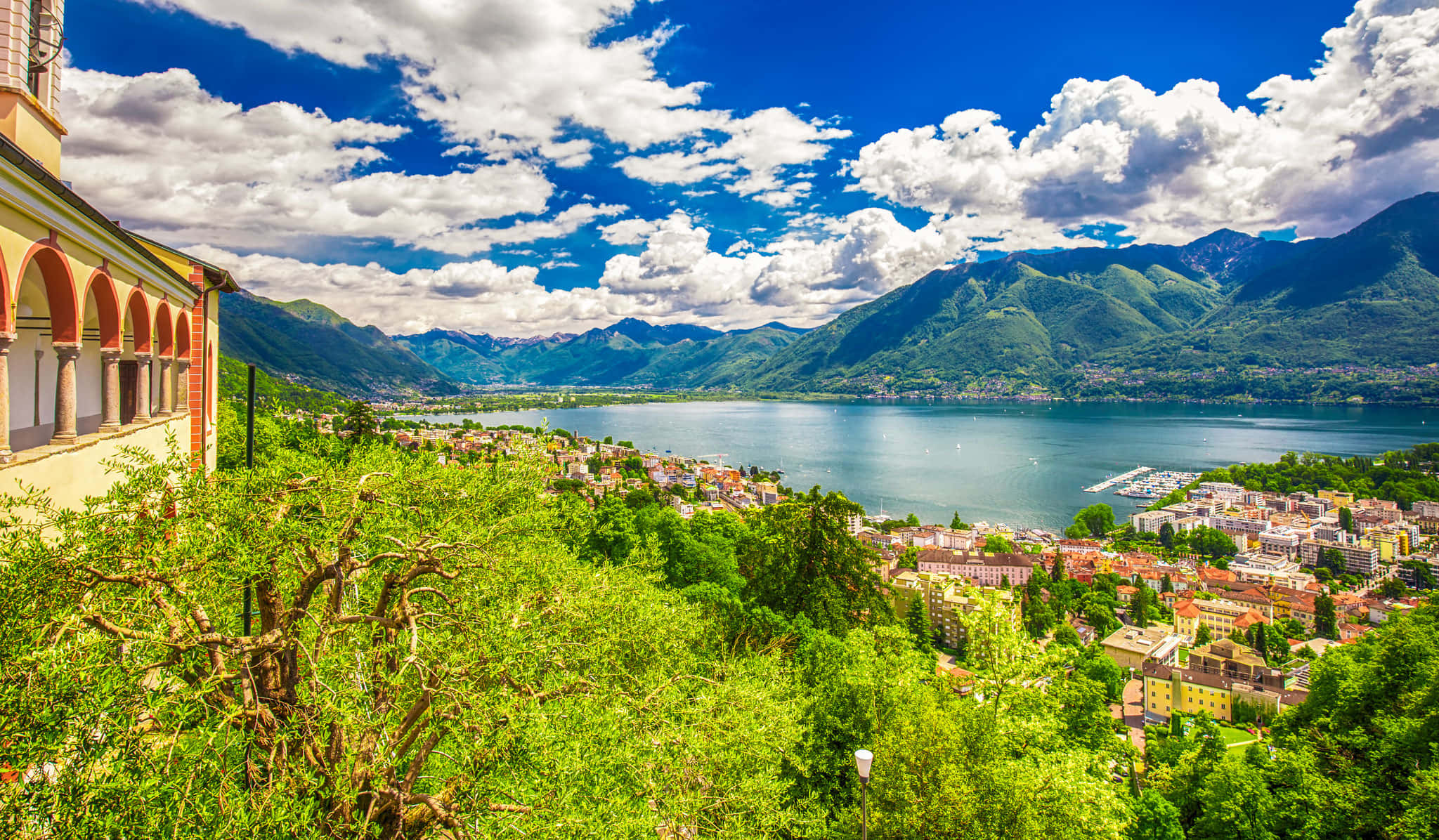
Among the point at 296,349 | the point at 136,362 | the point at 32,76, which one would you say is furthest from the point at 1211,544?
the point at 296,349

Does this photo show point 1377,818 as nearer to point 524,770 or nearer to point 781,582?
point 781,582

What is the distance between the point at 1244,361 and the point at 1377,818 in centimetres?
23675

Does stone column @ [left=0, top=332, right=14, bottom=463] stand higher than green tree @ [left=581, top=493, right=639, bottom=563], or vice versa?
stone column @ [left=0, top=332, right=14, bottom=463]

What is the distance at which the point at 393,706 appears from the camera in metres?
4.48

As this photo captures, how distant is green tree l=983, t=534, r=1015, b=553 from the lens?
49.8 m

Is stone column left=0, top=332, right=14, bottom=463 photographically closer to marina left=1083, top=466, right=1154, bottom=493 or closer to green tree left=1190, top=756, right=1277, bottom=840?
green tree left=1190, top=756, right=1277, bottom=840

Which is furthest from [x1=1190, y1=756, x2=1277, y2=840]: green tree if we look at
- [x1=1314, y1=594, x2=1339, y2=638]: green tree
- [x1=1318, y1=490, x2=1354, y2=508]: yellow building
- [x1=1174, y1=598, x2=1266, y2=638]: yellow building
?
[x1=1318, y1=490, x2=1354, y2=508]: yellow building

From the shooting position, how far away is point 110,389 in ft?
22.3

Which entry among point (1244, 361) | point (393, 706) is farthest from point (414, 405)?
point (1244, 361)

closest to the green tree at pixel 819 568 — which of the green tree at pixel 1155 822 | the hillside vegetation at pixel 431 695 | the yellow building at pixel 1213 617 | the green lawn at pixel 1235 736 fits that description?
the hillside vegetation at pixel 431 695

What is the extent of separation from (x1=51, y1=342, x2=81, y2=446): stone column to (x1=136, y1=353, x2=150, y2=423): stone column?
2308 millimetres

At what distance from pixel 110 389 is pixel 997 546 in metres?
52.2

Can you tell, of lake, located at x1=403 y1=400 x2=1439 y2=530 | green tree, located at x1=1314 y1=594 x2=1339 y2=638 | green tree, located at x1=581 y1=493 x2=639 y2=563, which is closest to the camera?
green tree, located at x1=581 y1=493 x2=639 y2=563

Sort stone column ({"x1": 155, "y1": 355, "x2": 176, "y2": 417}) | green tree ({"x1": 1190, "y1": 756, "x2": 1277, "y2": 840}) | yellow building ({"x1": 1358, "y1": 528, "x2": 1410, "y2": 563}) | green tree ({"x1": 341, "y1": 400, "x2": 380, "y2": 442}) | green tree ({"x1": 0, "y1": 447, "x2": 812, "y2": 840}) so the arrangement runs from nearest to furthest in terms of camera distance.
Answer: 1. green tree ({"x1": 0, "y1": 447, "x2": 812, "y2": 840})
2. stone column ({"x1": 155, "y1": 355, "x2": 176, "y2": 417})
3. green tree ({"x1": 1190, "y1": 756, "x2": 1277, "y2": 840})
4. green tree ({"x1": 341, "y1": 400, "x2": 380, "y2": 442})
5. yellow building ({"x1": 1358, "y1": 528, "x2": 1410, "y2": 563})
